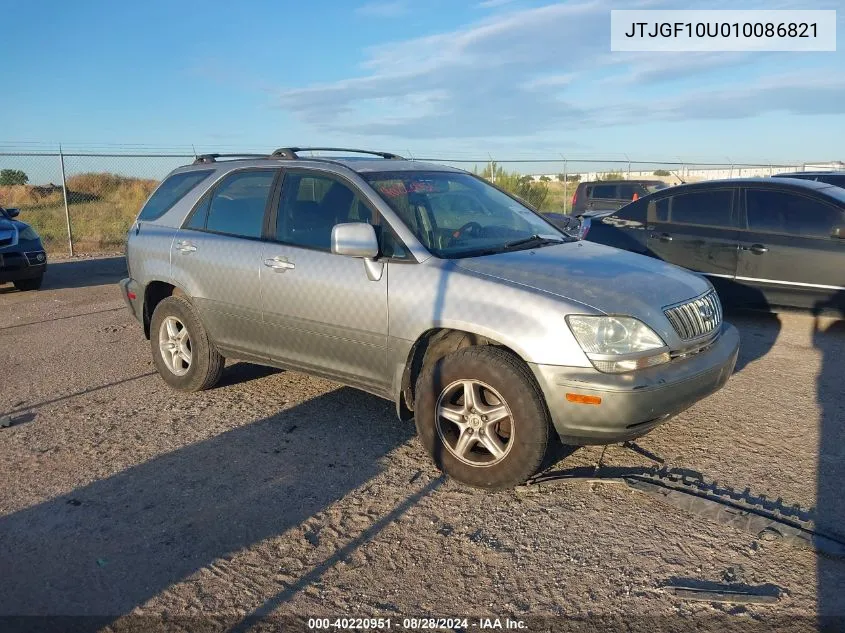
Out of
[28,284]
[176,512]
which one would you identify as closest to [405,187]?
[176,512]

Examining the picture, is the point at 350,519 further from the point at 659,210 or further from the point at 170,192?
the point at 659,210

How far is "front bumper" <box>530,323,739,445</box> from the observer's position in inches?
142

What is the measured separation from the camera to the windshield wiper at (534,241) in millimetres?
4656

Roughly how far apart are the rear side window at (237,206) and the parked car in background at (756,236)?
4831 millimetres

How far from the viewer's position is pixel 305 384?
231 inches

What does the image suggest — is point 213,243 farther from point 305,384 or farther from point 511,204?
point 511,204

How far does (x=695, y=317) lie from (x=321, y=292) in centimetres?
225

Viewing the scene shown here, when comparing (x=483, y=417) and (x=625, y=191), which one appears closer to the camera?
(x=483, y=417)

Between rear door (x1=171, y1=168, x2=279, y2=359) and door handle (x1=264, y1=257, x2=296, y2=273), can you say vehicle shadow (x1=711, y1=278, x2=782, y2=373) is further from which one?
rear door (x1=171, y1=168, x2=279, y2=359)

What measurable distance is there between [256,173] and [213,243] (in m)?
0.60

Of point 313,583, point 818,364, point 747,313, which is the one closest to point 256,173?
point 313,583

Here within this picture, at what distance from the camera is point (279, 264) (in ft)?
15.9

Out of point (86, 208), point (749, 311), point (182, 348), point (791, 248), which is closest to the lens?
point (182, 348)

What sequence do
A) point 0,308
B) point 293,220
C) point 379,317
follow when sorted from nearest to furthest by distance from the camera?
point 379,317 < point 293,220 < point 0,308
